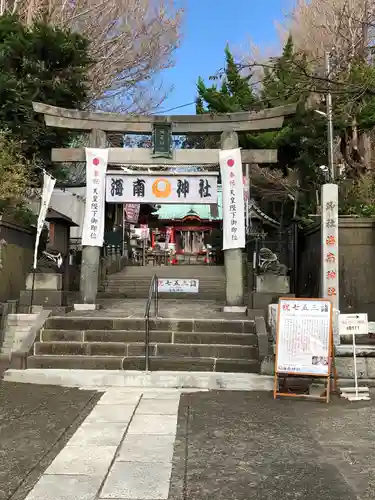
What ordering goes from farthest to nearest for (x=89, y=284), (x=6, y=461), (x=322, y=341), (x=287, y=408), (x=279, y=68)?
1. (x=89, y=284)
2. (x=322, y=341)
3. (x=287, y=408)
4. (x=279, y=68)
5. (x=6, y=461)

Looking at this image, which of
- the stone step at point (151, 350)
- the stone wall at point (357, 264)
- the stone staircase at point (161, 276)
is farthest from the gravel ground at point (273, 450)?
the stone staircase at point (161, 276)

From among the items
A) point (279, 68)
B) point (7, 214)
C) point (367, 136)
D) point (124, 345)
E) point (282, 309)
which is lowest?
point (124, 345)

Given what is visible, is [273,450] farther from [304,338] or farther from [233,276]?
[233,276]

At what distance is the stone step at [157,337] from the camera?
9.41m

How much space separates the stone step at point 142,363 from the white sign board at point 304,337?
4.26 ft

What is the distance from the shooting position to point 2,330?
10.2m

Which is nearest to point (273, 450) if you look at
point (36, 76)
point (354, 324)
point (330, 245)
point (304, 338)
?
point (304, 338)

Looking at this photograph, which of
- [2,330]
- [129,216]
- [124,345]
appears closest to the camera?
[124,345]

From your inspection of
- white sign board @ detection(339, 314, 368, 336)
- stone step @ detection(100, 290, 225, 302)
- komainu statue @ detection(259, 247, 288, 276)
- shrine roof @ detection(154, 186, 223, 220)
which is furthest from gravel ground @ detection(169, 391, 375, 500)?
shrine roof @ detection(154, 186, 223, 220)

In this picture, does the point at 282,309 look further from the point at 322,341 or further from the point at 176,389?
the point at 176,389

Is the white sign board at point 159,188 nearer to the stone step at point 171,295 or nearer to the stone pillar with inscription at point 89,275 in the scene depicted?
the stone pillar with inscription at point 89,275

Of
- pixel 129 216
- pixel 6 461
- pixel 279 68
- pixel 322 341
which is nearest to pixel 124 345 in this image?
pixel 322 341

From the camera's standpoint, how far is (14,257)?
12.3 m

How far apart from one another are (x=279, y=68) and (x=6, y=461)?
5.52 metres
